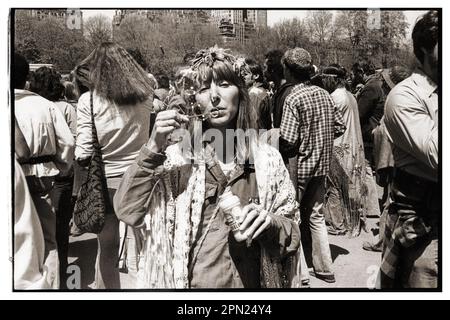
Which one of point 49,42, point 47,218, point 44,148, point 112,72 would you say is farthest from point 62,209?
point 49,42

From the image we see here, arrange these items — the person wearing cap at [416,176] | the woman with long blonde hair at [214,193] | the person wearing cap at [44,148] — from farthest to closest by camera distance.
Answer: the person wearing cap at [44,148], the person wearing cap at [416,176], the woman with long blonde hair at [214,193]

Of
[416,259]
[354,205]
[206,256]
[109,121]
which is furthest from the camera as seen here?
[354,205]

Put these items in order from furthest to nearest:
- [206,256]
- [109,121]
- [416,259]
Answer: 1. [109,121]
2. [416,259]
3. [206,256]

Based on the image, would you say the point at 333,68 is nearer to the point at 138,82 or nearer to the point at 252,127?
the point at 252,127

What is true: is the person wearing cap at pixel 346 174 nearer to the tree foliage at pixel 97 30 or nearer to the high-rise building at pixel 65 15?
the tree foliage at pixel 97 30

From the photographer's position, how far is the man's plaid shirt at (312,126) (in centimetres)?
371

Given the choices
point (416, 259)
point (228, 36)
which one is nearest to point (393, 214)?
point (416, 259)

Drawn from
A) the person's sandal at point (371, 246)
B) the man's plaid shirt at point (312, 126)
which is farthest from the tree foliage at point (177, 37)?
the person's sandal at point (371, 246)

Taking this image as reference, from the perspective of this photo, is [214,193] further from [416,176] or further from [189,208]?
[416,176]

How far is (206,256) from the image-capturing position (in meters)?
3.07

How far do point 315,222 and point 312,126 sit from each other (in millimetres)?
592

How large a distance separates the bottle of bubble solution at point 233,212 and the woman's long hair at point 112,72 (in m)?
1.02

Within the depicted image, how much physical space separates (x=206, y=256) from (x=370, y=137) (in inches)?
54.5
